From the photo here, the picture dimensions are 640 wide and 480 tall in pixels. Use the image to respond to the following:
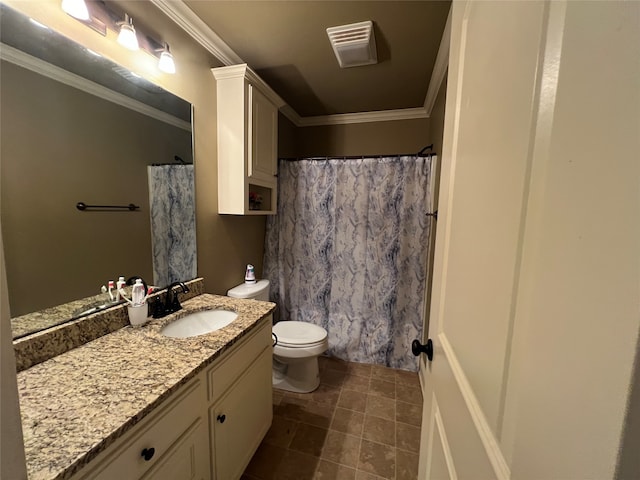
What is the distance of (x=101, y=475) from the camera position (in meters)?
0.62

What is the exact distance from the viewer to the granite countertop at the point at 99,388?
575mm

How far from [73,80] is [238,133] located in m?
0.84

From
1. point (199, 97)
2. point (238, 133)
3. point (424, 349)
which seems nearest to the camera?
point (424, 349)

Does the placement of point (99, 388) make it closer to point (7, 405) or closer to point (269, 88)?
point (7, 405)

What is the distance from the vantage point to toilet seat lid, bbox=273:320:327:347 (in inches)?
72.2

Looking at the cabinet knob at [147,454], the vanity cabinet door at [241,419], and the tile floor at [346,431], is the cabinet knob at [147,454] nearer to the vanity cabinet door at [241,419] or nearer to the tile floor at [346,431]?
the vanity cabinet door at [241,419]

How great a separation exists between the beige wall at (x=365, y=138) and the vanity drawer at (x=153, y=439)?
8.52 feet

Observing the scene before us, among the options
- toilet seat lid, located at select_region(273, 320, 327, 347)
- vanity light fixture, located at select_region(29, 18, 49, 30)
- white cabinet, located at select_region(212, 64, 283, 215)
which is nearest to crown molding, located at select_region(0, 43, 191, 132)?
vanity light fixture, located at select_region(29, 18, 49, 30)

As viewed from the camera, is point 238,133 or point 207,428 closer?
point 207,428

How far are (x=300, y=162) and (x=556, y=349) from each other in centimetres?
232

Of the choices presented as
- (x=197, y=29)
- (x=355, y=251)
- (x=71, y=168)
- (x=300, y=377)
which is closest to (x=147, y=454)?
(x=71, y=168)

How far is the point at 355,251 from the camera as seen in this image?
91.6 inches

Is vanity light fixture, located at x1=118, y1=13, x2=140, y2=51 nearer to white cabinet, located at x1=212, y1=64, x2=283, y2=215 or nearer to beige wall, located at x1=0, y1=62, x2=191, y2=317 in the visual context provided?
beige wall, located at x1=0, y1=62, x2=191, y2=317

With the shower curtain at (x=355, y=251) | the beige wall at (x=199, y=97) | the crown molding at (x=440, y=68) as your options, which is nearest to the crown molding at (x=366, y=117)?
the crown molding at (x=440, y=68)
